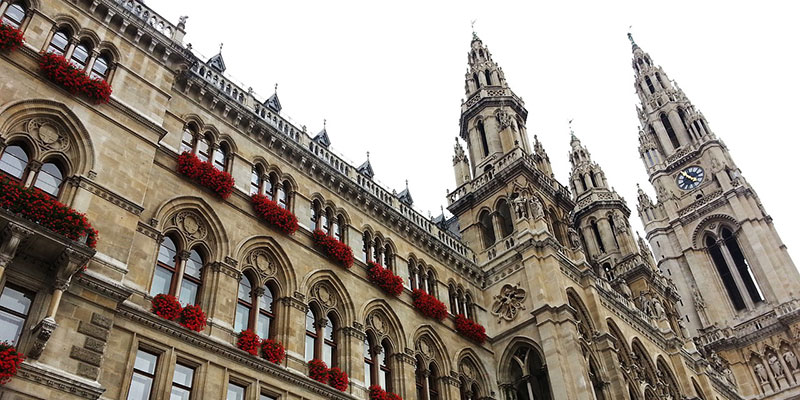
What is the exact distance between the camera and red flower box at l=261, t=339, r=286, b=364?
1908 cm

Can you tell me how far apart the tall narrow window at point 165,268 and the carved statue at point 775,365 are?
49.0m

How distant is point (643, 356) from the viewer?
111 feet

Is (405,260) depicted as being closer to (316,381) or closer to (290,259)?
(290,259)

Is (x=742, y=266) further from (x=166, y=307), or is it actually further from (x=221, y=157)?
(x=166, y=307)

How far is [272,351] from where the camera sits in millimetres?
19219

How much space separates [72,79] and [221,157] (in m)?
6.30

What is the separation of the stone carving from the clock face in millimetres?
46687

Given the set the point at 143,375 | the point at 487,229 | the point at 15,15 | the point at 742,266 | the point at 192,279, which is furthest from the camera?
the point at 742,266

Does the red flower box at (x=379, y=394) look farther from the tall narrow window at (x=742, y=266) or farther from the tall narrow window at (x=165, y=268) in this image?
the tall narrow window at (x=742, y=266)

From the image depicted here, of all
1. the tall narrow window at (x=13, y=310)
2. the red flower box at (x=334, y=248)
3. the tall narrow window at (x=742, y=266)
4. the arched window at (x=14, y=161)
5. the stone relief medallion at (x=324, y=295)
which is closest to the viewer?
the tall narrow window at (x=13, y=310)

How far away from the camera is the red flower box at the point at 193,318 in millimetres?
17484

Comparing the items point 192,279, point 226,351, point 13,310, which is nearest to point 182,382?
point 226,351

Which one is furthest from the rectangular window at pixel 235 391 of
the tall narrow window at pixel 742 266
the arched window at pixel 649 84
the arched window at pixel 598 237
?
the arched window at pixel 649 84

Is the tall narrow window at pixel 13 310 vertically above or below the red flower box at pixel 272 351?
below
